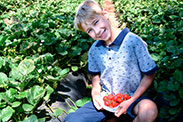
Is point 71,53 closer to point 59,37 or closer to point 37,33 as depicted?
point 59,37

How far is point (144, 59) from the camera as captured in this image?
133 cm

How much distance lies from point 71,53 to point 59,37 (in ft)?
0.95

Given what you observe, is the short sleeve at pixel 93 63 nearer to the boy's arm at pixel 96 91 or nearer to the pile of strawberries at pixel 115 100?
the boy's arm at pixel 96 91

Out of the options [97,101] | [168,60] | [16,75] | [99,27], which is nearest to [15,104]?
[16,75]

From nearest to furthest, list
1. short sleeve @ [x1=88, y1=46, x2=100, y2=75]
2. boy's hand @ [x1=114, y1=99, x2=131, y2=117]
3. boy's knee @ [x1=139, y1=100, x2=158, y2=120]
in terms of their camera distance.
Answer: boy's knee @ [x1=139, y1=100, x2=158, y2=120] → boy's hand @ [x1=114, y1=99, x2=131, y2=117] → short sleeve @ [x1=88, y1=46, x2=100, y2=75]

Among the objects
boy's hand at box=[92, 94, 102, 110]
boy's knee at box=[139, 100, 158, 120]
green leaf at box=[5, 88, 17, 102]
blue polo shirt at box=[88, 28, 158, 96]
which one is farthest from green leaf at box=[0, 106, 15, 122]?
boy's knee at box=[139, 100, 158, 120]

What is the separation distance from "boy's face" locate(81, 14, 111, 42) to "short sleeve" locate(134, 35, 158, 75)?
219mm

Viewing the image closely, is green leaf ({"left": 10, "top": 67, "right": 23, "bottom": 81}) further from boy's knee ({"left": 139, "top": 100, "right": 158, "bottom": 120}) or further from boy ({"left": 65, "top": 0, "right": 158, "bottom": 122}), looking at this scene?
boy's knee ({"left": 139, "top": 100, "right": 158, "bottom": 120})

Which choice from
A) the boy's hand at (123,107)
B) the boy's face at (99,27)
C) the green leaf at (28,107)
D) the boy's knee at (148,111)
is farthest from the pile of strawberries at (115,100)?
the green leaf at (28,107)

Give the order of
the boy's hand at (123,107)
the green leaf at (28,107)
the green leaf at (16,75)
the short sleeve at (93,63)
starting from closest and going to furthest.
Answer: the boy's hand at (123,107)
the green leaf at (28,107)
the short sleeve at (93,63)
the green leaf at (16,75)

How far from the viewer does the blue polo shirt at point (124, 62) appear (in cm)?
Result: 134

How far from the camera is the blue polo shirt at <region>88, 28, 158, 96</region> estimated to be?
1.34 metres

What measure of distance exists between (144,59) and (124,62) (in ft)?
0.50

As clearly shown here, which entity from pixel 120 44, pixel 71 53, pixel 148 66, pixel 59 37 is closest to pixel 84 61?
pixel 71 53
